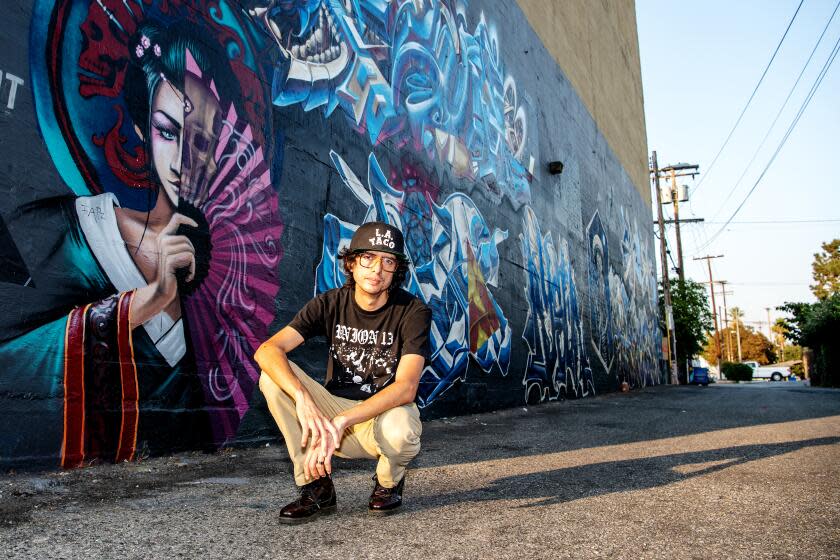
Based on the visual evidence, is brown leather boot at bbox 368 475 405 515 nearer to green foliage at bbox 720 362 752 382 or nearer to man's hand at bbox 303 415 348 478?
man's hand at bbox 303 415 348 478

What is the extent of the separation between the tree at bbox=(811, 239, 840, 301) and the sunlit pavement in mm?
45195

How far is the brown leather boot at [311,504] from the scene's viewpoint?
246cm

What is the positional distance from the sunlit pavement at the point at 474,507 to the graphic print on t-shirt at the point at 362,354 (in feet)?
1.98

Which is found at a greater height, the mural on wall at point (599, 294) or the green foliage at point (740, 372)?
the mural on wall at point (599, 294)

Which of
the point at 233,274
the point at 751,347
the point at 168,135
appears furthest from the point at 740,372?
the point at 168,135

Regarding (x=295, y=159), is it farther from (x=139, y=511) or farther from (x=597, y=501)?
(x=597, y=501)

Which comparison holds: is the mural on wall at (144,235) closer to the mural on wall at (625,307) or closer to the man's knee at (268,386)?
the man's knee at (268,386)

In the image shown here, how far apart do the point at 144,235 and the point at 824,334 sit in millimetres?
23693

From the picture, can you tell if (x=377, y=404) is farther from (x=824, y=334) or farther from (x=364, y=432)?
(x=824, y=334)

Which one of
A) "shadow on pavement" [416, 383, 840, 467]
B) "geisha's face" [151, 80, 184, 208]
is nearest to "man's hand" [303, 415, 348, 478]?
"shadow on pavement" [416, 383, 840, 467]

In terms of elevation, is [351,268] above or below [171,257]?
below

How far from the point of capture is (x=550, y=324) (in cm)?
1162

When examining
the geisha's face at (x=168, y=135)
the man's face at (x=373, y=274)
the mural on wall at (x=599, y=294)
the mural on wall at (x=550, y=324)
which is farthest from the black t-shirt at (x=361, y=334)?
the mural on wall at (x=599, y=294)

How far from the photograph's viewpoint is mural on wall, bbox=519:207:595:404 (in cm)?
1068
